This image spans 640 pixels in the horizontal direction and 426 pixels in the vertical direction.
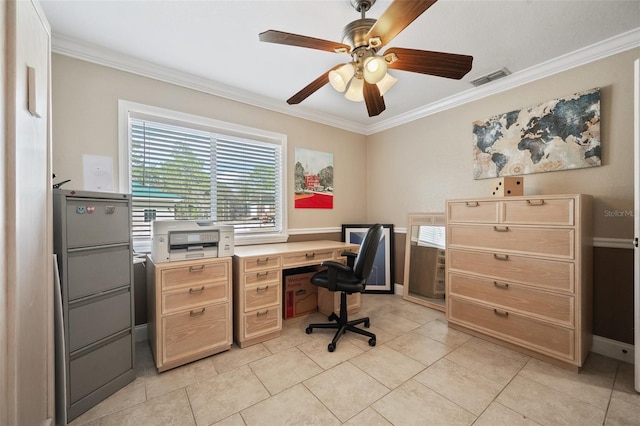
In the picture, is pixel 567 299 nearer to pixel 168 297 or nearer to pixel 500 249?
pixel 500 249

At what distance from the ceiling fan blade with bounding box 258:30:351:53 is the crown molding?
1.56 m

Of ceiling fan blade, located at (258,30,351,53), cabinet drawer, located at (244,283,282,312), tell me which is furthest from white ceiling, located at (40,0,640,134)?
cabinet drawer, located at (244,283,282,312)

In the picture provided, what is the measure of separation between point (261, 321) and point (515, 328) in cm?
218

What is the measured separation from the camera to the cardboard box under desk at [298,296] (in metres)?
2.82

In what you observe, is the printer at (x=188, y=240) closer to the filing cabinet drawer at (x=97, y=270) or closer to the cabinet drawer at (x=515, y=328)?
the filing cabinet drawer at (x=97, y=270)

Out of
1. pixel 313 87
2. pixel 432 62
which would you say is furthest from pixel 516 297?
pixel 313 87

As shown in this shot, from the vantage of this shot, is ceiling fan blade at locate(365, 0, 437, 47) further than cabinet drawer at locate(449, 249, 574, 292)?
No

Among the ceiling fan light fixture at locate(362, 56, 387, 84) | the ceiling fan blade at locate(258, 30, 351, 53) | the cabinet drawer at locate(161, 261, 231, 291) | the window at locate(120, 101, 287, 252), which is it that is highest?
the ceiling fan blade at locate(258, 30, 351, 53)

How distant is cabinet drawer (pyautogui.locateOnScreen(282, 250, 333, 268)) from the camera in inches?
97.2

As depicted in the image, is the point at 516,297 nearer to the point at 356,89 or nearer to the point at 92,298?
the point at 356,89

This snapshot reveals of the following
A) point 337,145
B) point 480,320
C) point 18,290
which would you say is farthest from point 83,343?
point 337,145

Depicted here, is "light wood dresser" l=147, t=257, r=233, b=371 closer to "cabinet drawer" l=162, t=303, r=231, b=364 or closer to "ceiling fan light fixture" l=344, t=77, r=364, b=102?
"cabinet drawer" l=162, t=303, r=231, b=364

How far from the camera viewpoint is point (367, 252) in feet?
7.10

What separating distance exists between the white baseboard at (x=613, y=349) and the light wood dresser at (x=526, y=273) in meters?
0.12
